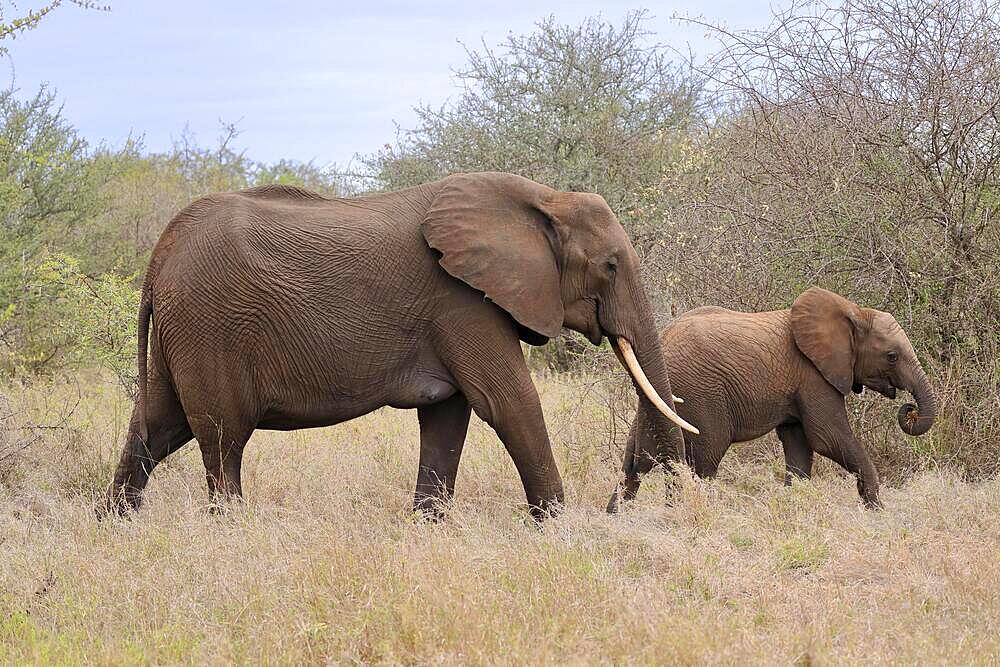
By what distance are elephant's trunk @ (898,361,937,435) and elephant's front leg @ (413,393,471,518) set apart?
264 cm

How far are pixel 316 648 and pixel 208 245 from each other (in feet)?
8.46

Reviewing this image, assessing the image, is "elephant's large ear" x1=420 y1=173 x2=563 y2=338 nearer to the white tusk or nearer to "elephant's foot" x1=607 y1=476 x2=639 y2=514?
the white tusk

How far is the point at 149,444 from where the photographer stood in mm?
6980

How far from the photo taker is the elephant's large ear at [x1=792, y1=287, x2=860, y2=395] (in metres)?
7.63

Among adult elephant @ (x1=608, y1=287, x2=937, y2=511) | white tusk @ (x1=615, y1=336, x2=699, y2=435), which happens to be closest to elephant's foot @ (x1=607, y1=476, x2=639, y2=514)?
adult elephant @ (x1=608, y1=287, x2=937, y2=511)

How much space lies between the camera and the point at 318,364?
21.8 ft

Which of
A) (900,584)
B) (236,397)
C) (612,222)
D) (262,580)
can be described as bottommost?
(900,584)

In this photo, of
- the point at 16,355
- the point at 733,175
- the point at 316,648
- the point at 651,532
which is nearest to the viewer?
the point at 316,648

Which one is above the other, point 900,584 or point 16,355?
point 16,355

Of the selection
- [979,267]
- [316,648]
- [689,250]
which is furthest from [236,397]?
[979,267]

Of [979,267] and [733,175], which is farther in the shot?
[733,175]

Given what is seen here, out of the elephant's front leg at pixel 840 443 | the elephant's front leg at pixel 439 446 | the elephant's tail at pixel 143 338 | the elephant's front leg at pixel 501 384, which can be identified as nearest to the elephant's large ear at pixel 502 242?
the elephant's front leg at pixel 501 384

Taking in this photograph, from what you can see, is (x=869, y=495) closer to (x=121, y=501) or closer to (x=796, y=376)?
(x=796, y=376)

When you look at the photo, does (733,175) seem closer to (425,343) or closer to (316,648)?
(425,343)
